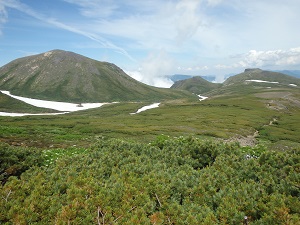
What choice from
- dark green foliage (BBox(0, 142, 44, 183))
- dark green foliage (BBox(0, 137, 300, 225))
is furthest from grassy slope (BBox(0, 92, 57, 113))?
dark green foliage (BBox(0, 137, 300, 225))

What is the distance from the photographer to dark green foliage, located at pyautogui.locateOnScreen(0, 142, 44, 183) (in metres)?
15.5

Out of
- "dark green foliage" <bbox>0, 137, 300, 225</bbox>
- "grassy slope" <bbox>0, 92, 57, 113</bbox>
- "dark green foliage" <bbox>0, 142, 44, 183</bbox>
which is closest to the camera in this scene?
"dark green foliage" <bbox>0, 137, 300, 225</bbox>

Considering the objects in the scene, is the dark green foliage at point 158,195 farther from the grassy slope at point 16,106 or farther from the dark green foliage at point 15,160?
the grassy slope at point 16,106

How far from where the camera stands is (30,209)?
757cm

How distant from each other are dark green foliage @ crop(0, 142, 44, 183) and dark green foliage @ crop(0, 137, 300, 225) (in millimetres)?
3698

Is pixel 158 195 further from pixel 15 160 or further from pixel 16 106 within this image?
pixel 16 106

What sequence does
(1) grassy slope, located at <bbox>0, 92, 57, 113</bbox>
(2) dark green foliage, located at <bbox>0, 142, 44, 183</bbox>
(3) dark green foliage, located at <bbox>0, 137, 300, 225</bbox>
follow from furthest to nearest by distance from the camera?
(1) grassy slope, located at <bbox>0, 92, 57, 113</bbox> < (2) dark green foliage, located at <bbox>0, 142, 44, 183</bbox> < (3) dark green foliage, located at <bbox>0, 137, 300, 225</bbox>

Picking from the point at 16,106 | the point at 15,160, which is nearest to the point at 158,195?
the point at 15,160

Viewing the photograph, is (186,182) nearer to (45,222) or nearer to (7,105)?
(45,222)

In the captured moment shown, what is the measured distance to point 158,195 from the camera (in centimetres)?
975

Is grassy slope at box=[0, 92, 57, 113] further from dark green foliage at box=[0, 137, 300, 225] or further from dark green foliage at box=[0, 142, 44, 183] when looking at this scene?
dark green foliage at box=[0, 137, 300, 225]

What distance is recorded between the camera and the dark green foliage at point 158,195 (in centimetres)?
758

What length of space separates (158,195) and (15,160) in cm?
1112

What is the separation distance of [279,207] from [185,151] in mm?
9375
